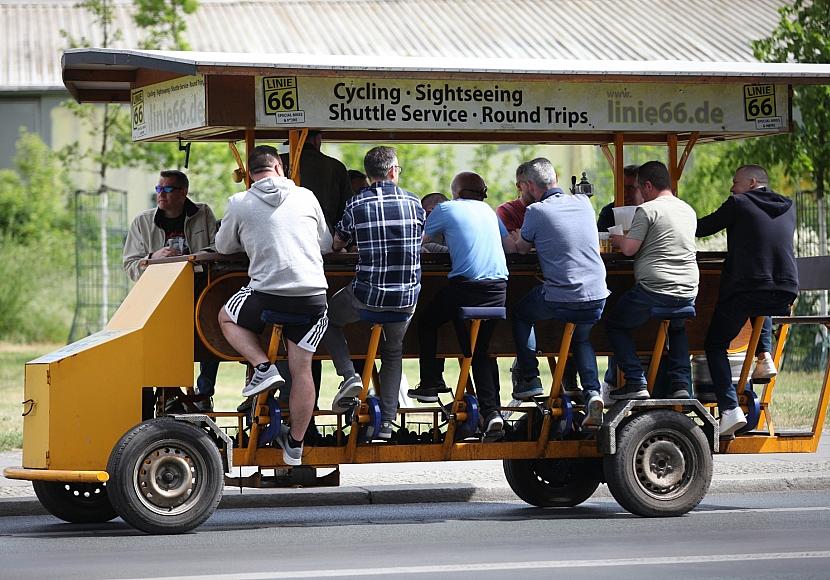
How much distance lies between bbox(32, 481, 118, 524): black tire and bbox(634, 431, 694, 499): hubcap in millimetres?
3384

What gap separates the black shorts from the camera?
379 inches

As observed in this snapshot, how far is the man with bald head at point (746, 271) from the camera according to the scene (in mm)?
10469

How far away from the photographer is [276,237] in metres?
9.62

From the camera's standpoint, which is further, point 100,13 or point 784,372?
point 100,13

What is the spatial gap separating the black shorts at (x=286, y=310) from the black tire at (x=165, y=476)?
71 centimetres

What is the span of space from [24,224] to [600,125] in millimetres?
29291

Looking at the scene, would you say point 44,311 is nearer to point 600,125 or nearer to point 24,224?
point 24,224

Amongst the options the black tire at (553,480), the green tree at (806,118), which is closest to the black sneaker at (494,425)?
the black tire at (553,480)

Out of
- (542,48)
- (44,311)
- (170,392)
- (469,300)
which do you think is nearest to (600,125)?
(469,300)

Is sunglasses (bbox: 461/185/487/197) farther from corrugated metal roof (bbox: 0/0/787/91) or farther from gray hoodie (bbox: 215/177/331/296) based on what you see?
corrugated metal roof (bbox: 0/0/787/91)

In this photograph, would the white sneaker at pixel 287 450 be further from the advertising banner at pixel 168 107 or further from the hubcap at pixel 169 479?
the advertising banner at pixel 168 107

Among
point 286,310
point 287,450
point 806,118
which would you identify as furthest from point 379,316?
point 806,118

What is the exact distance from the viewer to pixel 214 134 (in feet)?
36.4

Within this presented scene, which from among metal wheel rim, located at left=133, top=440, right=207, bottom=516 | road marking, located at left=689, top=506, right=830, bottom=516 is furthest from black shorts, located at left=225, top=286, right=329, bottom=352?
road marking, located at left=689, top=506, right=830, bottom=516
